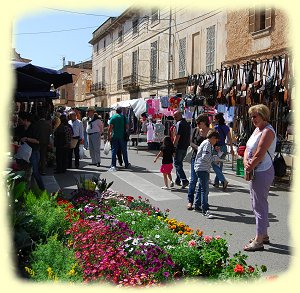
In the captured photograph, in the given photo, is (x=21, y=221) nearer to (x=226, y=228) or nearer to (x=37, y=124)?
(x=226, y=228)

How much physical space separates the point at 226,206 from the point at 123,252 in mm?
4184

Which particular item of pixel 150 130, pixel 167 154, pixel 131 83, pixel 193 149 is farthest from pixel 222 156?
pixel 131 83

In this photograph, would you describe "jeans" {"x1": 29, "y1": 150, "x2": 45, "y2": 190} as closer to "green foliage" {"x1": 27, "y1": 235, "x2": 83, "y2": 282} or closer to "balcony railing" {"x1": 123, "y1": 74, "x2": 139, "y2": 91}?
"green foliage" {"x1": 27, "y1": 235, "x2": 83, "y2": 282}

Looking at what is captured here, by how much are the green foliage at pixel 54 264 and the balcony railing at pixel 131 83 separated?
2653 centimetres

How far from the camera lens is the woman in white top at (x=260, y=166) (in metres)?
4.93

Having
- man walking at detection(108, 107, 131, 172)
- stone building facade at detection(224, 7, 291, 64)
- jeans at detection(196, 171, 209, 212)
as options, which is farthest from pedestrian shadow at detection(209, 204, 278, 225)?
stone building facade at detection(224, 7, 291, 64)

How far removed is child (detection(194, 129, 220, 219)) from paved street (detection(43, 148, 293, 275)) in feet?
0.89

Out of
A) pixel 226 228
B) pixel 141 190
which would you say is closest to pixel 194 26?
pixel 141 190

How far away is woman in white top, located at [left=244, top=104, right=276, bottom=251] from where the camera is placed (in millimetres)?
4930

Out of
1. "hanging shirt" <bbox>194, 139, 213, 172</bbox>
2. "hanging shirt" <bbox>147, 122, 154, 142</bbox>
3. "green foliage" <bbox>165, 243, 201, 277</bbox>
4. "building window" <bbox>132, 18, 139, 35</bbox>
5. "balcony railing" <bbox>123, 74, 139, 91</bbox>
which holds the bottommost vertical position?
"green foliage" <bbox>165, 243, 201, 277</bbox>

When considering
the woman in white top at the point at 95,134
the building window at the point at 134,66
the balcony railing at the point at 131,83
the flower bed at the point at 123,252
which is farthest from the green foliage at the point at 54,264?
the building window at the point at 134,66

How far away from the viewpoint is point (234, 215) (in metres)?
6.84

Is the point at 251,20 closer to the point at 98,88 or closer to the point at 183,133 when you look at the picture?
the point at 183,133

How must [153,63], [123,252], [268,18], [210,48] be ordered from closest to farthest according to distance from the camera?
1. [123,252]
2. [268,18]
3. [210,48]
4. [153,63]
